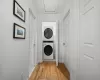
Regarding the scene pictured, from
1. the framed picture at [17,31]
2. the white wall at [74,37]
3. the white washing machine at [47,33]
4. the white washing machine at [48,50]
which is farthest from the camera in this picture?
the white washing machine at [47,33]

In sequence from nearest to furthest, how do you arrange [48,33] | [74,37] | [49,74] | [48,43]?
[74,37] → [49,74] → [48,43] → [48,33]

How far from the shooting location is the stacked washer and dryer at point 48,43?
511 centimetres

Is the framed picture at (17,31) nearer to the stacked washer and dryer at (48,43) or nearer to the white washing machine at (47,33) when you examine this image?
the stacked washer and dryer at (48,43)

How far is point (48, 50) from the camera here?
5.16 metres

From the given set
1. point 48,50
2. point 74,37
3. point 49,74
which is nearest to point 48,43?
point 48,50

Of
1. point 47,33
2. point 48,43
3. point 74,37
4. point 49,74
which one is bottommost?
point 49,74

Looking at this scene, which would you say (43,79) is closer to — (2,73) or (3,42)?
(2,73)

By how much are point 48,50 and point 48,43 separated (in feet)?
1.30

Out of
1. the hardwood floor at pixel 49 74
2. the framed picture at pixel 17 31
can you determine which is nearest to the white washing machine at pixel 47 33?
the hardwood floor at pixel 49 74

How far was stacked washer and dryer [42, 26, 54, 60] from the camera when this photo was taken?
5113 mm

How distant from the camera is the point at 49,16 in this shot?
4.65 metres

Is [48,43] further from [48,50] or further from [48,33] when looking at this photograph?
[48,33]

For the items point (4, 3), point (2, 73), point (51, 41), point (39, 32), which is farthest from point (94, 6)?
point (51, 41)

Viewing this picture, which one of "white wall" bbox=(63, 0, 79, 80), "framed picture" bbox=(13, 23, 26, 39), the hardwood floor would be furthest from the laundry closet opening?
"framed picture" bbox=(13, 23, 26, 39)
